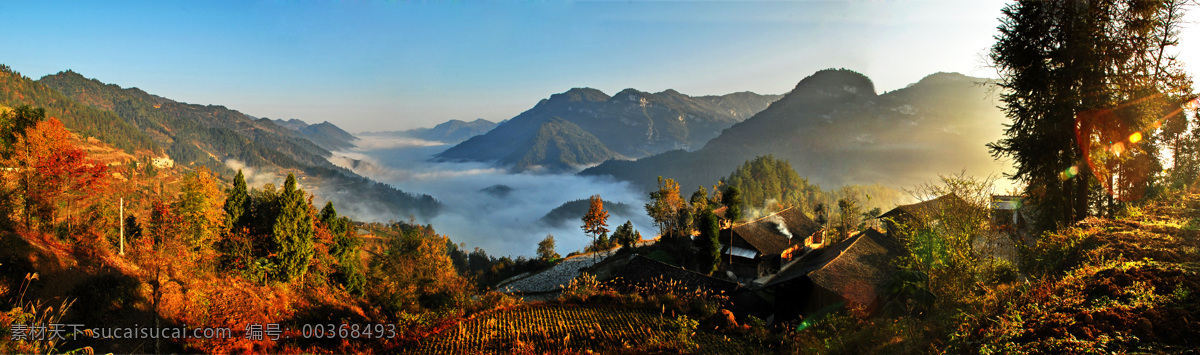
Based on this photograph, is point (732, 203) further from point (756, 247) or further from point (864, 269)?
point (864, 269)

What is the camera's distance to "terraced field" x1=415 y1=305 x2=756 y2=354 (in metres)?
13.8

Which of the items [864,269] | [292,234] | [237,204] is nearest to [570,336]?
[864,269]

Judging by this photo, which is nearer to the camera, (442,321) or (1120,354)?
(1120,354)

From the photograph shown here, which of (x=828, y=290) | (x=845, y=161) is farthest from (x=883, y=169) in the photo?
(x=828, y=290)

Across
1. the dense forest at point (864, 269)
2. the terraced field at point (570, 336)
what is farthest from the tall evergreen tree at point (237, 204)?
the terraced field at point (570, 336)

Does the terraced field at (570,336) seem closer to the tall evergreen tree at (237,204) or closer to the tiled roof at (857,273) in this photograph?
the tiled roof at (857,273)

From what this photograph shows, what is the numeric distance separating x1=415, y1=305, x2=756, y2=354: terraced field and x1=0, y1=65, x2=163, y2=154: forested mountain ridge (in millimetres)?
195668

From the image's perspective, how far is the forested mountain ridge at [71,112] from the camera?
14938 cm

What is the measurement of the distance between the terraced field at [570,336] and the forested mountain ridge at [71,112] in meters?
196

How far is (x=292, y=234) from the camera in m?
29.5

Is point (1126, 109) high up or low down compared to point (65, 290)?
up

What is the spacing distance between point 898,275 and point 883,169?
18848 centimetres

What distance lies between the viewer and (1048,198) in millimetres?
14531

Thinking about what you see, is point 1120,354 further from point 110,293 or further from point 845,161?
point 845,161
